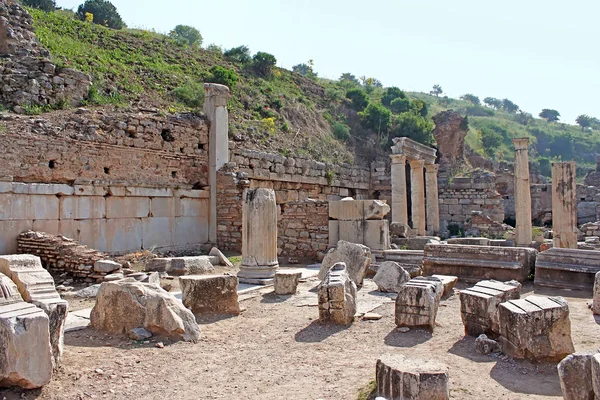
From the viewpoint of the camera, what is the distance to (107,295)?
623 cm

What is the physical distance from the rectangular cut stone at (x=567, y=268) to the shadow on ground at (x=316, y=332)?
15.0ft

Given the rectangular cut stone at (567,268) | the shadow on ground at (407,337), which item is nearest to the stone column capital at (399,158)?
the rectangular cut stone at (567,268)

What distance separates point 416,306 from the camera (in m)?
6.57

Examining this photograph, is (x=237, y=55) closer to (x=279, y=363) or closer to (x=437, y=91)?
(x=279, y=363)

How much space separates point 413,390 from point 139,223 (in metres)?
11.0

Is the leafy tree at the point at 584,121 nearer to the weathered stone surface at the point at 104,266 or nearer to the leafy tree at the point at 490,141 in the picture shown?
the leafy tree at the point at 490,141

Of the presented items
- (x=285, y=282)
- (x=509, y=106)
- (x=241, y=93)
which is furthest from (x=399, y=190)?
(x=509, y=106)

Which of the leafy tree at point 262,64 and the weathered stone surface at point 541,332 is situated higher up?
the leafy tree at point 262,64

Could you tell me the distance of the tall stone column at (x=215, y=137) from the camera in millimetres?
15898

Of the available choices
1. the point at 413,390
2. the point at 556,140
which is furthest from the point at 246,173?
the point at 556,140

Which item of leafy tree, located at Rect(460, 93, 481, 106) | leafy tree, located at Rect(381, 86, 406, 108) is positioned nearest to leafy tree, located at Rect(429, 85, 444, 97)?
leafy tree, located at Rect(460, 93, 481, 106)

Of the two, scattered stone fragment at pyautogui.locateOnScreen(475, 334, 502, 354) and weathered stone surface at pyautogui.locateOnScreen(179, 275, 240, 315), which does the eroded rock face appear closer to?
weathered stone surface at pyautogui.locateOnScreen(179, 275, 240, 315)

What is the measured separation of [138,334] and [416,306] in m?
3.53

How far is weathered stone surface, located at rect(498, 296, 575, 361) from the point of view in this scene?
16.6 ft
